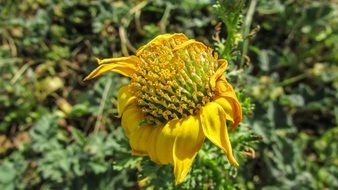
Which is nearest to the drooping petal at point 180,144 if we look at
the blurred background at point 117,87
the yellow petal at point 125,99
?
the yellow petal at point 125,99

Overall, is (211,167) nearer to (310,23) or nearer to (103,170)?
(103,170)

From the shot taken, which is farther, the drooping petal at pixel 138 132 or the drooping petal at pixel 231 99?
the drooping petal at pixel 138 132

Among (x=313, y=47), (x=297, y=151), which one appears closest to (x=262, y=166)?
(x=297, y=151)

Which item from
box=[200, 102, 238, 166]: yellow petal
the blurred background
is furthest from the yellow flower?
the blurred background

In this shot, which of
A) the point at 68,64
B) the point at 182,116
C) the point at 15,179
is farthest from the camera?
the point at 68,64

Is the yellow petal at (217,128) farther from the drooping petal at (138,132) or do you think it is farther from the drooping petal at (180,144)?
the drooping petal at (138,132)

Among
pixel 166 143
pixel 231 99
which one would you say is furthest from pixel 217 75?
pixel 166 143
